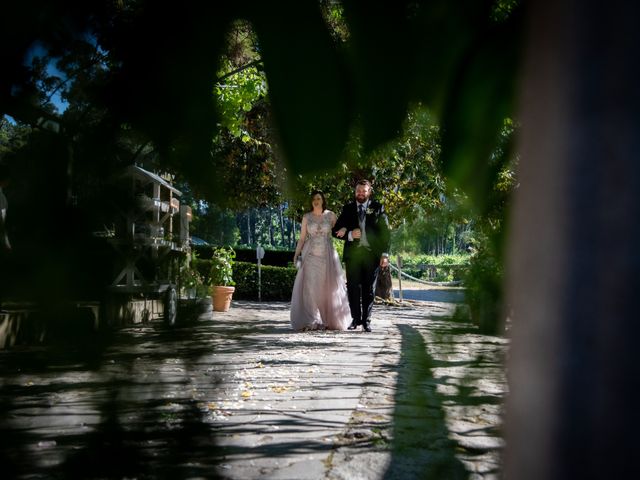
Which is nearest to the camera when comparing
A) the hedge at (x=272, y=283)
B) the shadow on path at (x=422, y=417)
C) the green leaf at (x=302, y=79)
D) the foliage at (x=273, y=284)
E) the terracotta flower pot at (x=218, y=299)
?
the green leaf at (x=302, y=79)

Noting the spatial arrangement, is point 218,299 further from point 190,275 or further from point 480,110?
point 480,110

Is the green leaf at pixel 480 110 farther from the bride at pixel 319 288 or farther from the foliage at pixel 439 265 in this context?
the bride at pixel 319 288

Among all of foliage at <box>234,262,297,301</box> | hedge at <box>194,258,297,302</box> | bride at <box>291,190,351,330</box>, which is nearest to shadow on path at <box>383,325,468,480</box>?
bride at <box>291,190,351,330</box>

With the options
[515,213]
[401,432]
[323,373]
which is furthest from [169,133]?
[323,373]

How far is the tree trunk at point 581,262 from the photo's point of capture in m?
0.26

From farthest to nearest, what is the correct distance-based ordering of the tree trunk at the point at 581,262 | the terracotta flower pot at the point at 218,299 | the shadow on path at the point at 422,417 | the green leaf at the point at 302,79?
the terracotta flower pot at the point at 218,299
the shadow on path at the point at 422,417
the green leaf at the point at 302,79
the tree trunk at the point at 581,262

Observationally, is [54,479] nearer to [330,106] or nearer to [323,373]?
[330,106]

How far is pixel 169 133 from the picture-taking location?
389 millimetres

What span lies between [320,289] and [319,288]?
16mm

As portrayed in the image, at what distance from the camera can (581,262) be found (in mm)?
268

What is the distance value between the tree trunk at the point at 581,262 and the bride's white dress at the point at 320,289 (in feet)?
20.8

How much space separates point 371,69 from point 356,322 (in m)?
6.12

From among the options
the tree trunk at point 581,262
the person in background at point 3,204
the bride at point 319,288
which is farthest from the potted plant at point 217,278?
the bride at point 319,288

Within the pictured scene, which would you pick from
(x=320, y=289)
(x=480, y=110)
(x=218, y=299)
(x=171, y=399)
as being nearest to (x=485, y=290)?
(x=480, y=110)
